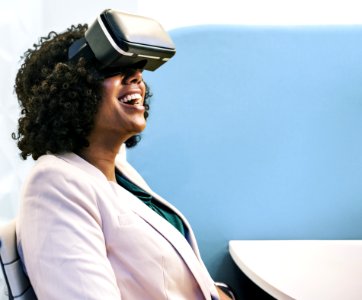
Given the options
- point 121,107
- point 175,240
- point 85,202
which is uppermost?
point 121,107

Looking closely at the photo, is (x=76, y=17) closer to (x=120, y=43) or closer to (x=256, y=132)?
(x=256, y=132)

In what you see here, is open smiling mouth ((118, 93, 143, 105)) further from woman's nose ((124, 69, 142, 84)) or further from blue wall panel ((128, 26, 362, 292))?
blue wall panel ((128, 26, 362, 292))

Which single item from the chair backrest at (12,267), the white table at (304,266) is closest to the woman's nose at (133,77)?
the chair backrest at (12,267)

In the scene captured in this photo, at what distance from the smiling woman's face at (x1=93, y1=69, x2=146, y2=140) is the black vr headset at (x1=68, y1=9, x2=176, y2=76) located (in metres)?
0.03

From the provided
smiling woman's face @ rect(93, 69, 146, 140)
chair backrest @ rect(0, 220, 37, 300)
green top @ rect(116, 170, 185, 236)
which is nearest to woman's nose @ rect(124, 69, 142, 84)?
smiling woman's face @ rect(93, 69, 146, 140)

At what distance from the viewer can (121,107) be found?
3.56ft

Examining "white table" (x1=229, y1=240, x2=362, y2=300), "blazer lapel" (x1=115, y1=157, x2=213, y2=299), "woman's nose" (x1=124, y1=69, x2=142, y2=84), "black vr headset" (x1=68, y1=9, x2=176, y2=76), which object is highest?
"black vr headset" (x1=68, y1=9, x2=176, y2=76)

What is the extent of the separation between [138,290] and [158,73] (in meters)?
0.87

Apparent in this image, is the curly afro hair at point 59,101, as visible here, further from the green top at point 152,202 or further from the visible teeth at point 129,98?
the green top at point 152,202

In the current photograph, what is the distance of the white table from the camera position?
3.91 ft

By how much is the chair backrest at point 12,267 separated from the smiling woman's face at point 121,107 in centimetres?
28

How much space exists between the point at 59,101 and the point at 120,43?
16 cm

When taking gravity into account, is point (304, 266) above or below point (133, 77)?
below

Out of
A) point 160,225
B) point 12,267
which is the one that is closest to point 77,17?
point 160,225
